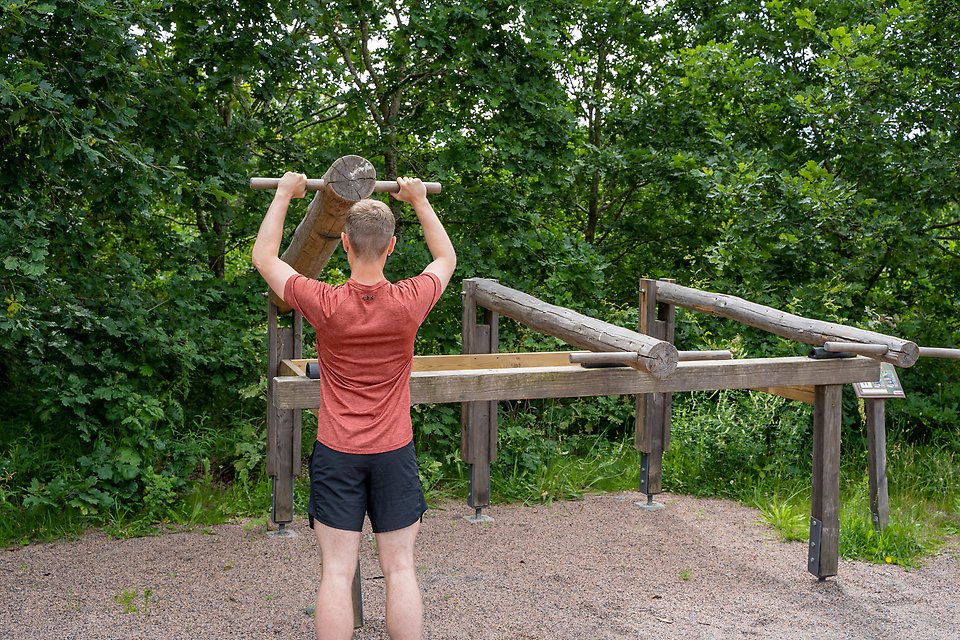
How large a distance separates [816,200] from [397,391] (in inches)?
200

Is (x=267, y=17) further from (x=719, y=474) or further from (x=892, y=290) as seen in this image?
(x=892, y=290)

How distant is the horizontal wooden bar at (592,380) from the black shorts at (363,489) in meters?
0.62

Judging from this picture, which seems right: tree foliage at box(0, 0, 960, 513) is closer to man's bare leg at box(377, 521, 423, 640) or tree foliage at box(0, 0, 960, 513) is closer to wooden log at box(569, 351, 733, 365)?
wooden log at box(569, 351, 733, 365)

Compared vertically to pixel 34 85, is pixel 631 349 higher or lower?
lower

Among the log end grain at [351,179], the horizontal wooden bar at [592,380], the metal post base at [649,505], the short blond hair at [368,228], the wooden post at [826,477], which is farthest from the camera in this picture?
the metal post base at [649,505]

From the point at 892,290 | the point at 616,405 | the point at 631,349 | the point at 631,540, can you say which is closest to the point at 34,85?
the point at 631,349

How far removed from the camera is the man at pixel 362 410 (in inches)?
118

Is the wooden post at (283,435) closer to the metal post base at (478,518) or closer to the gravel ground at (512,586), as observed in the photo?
the gravel ground at (512,586)

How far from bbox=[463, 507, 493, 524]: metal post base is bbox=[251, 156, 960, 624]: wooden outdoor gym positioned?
0.8 inches

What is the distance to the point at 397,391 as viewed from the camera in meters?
3.14

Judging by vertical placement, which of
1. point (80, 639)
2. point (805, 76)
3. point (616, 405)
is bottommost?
point (80, 639)

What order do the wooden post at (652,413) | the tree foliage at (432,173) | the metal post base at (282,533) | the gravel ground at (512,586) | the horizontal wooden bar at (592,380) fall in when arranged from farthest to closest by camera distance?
the wooden post at (652,413) < the metal post base at (282,533) < the tree foliage at (432,173) < the gravel ground at (512,586) < the horizontal wooden bar at (592,380)

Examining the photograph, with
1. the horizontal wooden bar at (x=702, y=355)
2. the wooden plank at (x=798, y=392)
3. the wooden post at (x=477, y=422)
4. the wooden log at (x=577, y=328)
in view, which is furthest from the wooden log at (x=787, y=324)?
the wooden post at (x=477, y=422)

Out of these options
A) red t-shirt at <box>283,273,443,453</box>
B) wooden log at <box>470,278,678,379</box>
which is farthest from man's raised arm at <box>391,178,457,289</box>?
wooden log at <box>470,278,678,379</box>
